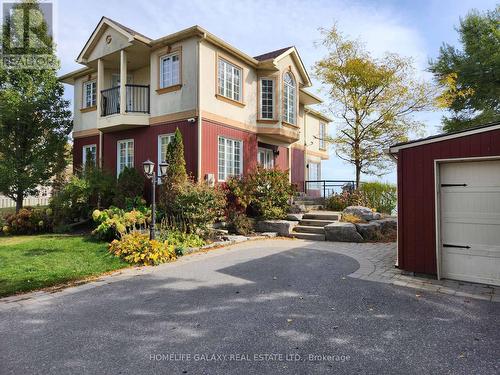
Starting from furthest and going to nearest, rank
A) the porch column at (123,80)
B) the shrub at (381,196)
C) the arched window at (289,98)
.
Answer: the shrub at (381,196) → the arched window at (289,98) → the porch column at (123,80)

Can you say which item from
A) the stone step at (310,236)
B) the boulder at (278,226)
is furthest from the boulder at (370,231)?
the boulder at (278,226)

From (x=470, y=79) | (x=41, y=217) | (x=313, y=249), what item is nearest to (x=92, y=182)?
(x=41, y=217)

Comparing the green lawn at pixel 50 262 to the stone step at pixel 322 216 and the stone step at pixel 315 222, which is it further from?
the stone step at pixel 322 216

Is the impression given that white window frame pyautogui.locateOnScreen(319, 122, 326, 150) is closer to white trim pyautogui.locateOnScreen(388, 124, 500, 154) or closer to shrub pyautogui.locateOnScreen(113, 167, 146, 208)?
shrub pyautogui.locateOnScreen(113, 167, 146, 208)

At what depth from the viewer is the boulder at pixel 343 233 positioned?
33.3ft

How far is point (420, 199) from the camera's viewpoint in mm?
5996

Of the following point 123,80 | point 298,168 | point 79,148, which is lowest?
point 298,168

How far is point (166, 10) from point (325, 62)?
8.75 meters

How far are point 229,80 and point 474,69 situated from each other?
1342 centimetres

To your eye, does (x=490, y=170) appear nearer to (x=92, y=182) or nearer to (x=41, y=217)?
(x=92, y=182)

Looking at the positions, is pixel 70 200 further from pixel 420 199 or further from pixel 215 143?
pixel 420 199

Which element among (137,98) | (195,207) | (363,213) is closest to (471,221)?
(363,213)

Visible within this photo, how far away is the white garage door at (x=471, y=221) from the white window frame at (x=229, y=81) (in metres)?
8.73

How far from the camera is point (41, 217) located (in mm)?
11961
